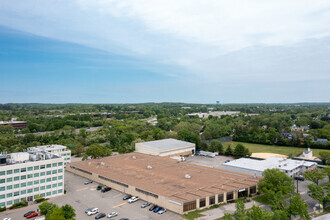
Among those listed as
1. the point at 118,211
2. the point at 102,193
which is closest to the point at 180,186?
the point at 118,211

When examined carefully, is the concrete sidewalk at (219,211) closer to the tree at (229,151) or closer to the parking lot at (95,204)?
the parking lot at (95,204)

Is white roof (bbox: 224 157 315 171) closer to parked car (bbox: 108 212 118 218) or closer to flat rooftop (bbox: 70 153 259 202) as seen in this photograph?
flat rooftop (bbox: 70 153 259 202)

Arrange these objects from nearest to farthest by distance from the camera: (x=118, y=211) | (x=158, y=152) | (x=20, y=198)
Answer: (x=118, y=211) < (x=20, y=198) < (x=158, y=152)

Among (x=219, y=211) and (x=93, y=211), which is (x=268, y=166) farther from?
(x=93, y=211)

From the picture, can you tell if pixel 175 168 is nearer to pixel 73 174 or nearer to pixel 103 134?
pixel 73 174

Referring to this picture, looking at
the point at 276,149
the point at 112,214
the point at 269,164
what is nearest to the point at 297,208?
the point at 112,214

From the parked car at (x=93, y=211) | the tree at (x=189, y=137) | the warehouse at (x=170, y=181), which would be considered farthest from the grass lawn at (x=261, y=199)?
the tree at (x=189, y=137)
